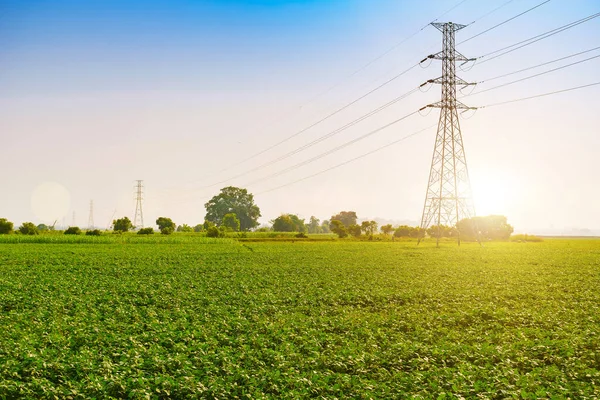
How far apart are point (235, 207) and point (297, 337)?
174830 millimetres

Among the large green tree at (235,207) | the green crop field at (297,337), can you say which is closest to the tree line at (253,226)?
the large green tree at (235,207)

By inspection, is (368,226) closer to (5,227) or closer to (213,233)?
(213,233)

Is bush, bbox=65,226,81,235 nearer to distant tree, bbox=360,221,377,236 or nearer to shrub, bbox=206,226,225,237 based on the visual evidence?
shrub, bbox=206,226,225,237

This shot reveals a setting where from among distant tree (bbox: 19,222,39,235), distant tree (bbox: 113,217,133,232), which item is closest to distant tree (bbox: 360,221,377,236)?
distant tree (bbox: 113,217,133,232)

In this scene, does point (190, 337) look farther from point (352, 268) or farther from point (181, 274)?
point (352, 268)

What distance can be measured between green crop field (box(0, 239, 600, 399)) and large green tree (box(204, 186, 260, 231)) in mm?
155841

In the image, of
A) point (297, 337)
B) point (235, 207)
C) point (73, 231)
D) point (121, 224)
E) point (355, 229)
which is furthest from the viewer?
point (235, 207)

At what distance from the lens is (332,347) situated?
15.2m

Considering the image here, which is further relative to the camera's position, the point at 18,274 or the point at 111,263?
the point at 111,263

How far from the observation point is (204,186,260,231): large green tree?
18838 centimetres

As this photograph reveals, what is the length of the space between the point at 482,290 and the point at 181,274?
2034 centimetres

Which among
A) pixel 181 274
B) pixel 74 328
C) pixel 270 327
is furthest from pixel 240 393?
pixel 181 274

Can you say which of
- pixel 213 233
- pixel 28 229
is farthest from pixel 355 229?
pixel 28 229

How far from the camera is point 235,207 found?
188875 mm
